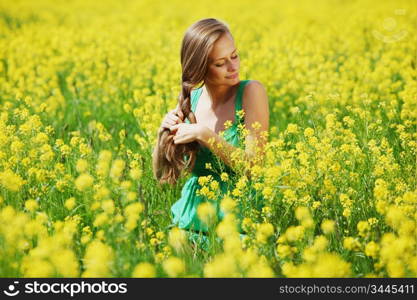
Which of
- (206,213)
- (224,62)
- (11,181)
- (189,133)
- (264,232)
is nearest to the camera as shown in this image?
(264,232)

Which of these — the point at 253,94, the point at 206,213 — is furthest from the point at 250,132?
the point at 206,213

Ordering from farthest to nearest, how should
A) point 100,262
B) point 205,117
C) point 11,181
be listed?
point 205,117 < point 11,181 < point 100,262

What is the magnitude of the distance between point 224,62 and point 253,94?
0.78ft

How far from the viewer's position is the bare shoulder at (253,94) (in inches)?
133

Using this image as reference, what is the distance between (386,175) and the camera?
3270 mm

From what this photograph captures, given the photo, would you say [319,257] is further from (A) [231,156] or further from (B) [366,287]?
(A) [231,156]

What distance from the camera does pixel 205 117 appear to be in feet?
11.7

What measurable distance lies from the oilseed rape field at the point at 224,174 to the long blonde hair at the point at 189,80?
0.15 metres

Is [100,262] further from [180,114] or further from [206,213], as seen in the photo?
[180,114]

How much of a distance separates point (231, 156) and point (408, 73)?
3231mm

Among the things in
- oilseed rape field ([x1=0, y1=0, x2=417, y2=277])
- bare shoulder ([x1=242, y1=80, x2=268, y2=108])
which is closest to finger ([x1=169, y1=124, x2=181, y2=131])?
oilseed rape field ([x1=0, y1=0, x2=417, y2=277])

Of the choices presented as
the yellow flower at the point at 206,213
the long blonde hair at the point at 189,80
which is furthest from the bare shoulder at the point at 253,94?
the yellow flower at the point at 206,213

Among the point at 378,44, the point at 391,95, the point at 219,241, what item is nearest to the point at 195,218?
the point at 219,241

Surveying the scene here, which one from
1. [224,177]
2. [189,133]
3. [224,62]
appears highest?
[224,62]
